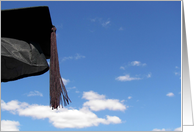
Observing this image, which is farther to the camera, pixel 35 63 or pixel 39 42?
pixel 39 42

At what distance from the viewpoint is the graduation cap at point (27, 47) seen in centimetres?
234

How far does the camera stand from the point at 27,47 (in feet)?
8.26

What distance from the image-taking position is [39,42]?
9.13 feet

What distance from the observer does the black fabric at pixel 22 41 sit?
2381mm

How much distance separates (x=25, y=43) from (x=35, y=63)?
311 mm

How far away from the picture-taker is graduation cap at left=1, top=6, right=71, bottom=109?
2342 millimetres

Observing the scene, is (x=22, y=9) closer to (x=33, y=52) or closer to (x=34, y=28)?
(x=34, y=28)

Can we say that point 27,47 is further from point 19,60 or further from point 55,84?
point 55,84

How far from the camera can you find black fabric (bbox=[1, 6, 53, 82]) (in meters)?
2.38

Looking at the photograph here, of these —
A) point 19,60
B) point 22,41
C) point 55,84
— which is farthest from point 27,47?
point 55,84

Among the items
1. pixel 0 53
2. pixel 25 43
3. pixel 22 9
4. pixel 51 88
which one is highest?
pixel 22 9

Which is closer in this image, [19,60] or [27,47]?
[19,60]

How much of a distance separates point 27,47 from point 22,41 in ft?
0.41

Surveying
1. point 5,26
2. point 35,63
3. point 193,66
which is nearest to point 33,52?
point 35,63
